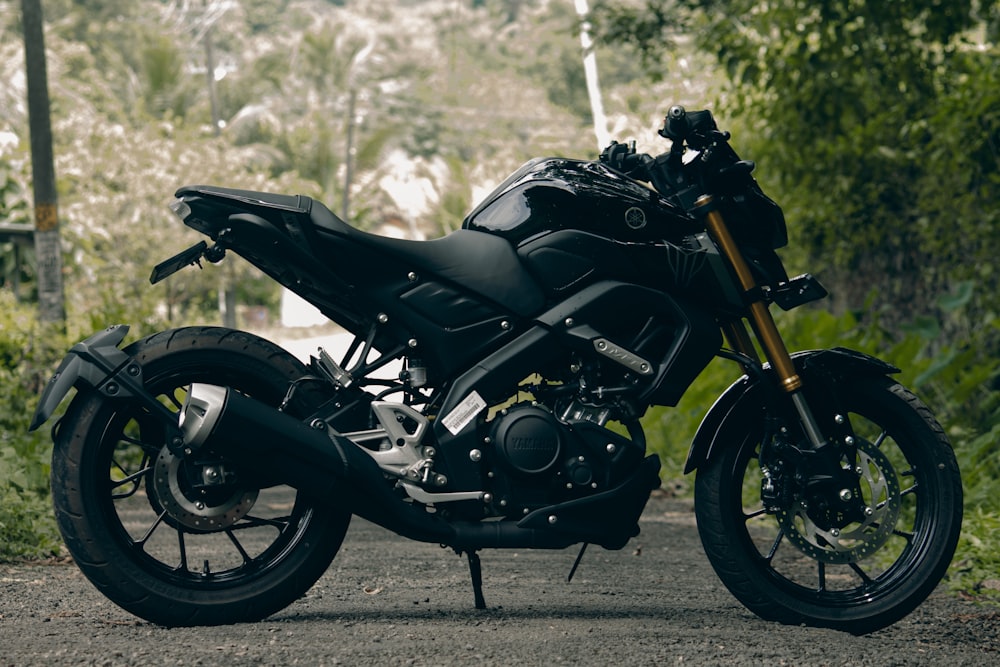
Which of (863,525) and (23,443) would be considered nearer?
(863,525)

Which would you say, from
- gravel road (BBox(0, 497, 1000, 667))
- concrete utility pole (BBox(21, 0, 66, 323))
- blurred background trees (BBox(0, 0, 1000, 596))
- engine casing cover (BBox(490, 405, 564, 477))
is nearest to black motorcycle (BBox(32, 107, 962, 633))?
engine casing cover (BBox(490, 405, 564, 477))

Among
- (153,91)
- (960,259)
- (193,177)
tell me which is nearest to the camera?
(960,259)

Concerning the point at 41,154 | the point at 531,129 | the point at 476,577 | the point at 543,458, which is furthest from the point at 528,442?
the point at 531,129

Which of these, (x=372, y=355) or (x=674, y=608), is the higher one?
(x=372, y=355)

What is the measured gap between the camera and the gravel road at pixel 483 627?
12.5 ft

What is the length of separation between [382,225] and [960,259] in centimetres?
4646

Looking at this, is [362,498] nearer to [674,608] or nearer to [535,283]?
[535,283]

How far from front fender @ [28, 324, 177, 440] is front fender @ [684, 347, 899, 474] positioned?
1.77 m

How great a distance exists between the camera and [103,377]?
4.14 meters

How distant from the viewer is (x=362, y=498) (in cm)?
421

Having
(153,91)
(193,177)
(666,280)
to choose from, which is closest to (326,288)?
(666,280)

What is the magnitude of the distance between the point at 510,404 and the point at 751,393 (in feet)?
2.80

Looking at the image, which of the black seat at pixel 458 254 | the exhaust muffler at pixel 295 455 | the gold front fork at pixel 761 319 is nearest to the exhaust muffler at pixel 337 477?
the exhaust muffler at pixel 295 455

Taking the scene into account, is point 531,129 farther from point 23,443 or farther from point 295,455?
point 295,455
